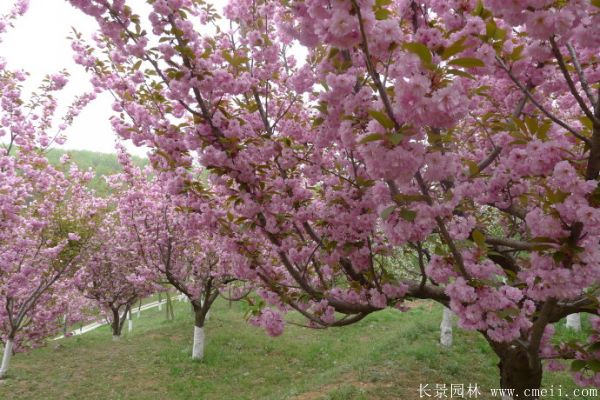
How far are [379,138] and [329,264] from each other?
233cm

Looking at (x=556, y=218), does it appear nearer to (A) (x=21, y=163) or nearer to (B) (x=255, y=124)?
(B) (x=255, y=124)

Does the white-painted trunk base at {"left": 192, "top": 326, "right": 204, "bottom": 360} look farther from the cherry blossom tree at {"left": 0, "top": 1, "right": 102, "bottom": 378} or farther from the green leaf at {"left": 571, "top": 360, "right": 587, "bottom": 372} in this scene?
the green leaf at {"left": 571, "top": 360, "right": 587, "bottom": 372}

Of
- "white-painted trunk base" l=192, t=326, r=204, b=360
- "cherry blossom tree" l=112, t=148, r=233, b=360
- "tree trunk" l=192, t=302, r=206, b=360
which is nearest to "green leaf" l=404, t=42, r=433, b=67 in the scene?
"cherry blossom tree" l=112, t=148, r=233, b=360

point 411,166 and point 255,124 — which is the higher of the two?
point 255,124

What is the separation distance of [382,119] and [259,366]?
12.0 m

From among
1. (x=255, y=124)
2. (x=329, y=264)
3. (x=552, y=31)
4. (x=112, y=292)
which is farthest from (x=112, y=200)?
(x=552, y=31)

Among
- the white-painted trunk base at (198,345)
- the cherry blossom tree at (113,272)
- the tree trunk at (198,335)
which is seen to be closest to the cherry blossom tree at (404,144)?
the tree trunk at (198,335)

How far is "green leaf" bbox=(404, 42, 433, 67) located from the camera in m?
1.68

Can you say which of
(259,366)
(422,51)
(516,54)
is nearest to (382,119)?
(422,51)

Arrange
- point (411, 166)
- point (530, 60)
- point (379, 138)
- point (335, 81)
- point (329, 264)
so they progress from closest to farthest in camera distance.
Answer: point (379, 138) → point (411, 166) → point (335, 81) → point (530, 60) → point (329, 264)

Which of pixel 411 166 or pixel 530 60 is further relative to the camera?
pixel 530 60

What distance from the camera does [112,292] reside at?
16906 mm

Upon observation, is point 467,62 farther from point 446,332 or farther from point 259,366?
point 259,366

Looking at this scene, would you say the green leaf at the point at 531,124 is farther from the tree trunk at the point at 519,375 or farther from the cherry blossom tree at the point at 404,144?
the tree trunk at the point at 519,375
